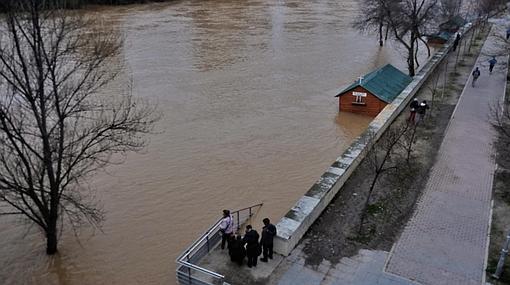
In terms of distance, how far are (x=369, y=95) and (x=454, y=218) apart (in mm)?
10910

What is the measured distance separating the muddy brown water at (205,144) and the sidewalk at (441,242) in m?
Answer: 4.01

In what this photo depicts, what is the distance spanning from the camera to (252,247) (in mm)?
9664

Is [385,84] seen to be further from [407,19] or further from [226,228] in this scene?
[226,228]

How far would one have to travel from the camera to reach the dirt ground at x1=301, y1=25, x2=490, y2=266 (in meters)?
10.6

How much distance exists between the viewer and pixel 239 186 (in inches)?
623

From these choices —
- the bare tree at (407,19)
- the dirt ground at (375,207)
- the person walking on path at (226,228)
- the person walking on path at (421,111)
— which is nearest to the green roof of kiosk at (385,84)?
the person walking on path at (421,111)

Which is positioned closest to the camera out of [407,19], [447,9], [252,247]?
[252,247]

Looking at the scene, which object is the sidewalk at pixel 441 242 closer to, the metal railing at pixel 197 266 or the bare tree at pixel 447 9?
the metal railing at pixel 197 266

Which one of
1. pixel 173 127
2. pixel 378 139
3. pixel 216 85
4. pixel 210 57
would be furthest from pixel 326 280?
pixel 210 57

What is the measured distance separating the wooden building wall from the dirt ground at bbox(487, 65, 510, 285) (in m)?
6.12

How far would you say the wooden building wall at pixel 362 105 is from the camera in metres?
21.6

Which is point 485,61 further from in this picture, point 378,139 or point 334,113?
point 378,139

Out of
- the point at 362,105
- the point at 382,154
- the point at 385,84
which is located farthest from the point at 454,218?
the point at 385,84

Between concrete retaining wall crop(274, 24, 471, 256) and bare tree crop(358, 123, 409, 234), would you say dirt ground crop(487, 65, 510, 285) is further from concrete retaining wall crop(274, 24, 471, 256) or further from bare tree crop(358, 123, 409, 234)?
concrete retaining wall crop(274, 24, 471, 256)
